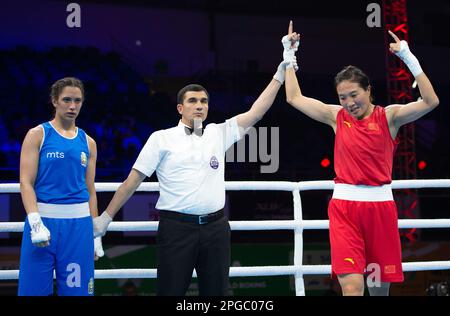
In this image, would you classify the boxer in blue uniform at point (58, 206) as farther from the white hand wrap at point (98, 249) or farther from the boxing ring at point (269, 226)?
the boxing ring at point (269, 226)

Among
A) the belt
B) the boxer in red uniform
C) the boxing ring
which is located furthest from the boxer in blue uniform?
the boxer in red uniform

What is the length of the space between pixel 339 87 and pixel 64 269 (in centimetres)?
186

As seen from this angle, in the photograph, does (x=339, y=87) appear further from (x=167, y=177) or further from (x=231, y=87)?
(x=231, y=87)

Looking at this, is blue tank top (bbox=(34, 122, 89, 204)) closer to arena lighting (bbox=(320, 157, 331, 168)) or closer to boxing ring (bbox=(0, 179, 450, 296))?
boxing ring (bbox=(0, 179, 450, 296))

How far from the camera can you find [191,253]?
11.8 feet

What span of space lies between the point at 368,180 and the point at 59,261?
1778mm

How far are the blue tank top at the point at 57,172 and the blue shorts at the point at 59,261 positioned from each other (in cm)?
12

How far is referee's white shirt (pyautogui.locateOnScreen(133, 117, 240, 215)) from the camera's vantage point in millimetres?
3645

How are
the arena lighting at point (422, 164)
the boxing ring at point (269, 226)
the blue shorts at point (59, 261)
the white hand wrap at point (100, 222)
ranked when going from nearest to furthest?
the blue shorts at point (59, 261) < the white hand wrap at point (100, 222) < the boxing ring at point (269, 226) < the arena lighting at point (422, 164)

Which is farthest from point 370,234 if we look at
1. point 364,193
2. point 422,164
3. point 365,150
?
point 422,164

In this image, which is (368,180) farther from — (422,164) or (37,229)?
(422,164)

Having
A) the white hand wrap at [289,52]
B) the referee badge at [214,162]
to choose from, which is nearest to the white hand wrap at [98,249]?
the referee badge at [214,162]

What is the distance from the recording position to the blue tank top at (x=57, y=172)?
348 cm

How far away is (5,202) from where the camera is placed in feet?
35.5
